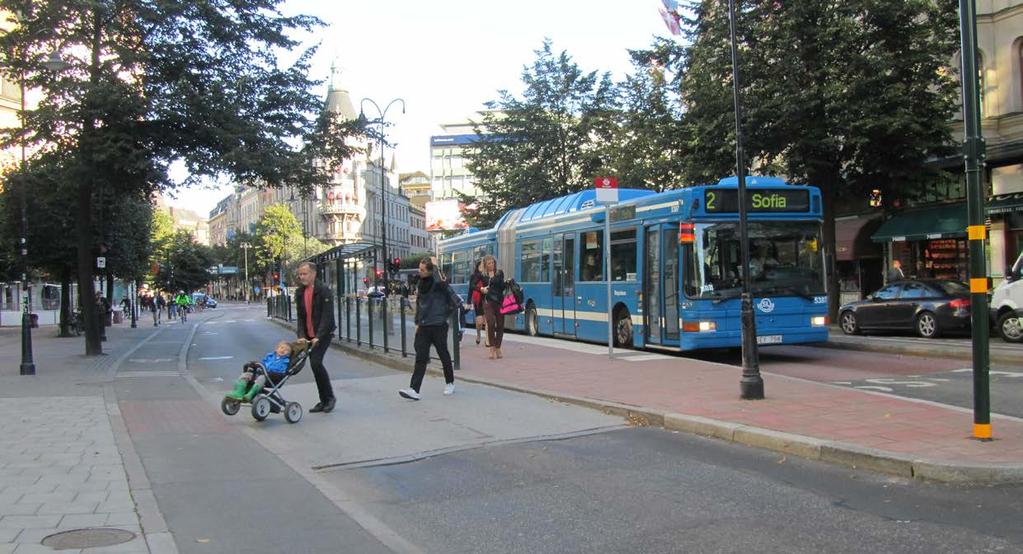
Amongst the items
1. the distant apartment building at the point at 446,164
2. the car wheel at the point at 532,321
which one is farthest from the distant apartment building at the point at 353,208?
the car wheel at the point at 532,321

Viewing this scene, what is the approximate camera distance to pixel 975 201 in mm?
6227

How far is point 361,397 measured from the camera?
10.8 m

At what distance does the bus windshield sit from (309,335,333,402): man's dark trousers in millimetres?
6658

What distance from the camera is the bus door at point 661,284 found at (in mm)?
13742

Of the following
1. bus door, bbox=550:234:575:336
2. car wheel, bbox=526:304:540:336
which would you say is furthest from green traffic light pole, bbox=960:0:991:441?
car wheel, bbox=526:304:540:336

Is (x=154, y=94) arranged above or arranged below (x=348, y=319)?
above

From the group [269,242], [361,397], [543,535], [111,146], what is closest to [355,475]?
[543,535]

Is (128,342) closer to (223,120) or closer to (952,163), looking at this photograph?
(223,120)

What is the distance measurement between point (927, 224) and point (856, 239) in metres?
3.01

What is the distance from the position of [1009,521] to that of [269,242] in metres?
101

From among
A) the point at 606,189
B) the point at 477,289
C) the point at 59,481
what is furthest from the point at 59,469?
the point at 477,289

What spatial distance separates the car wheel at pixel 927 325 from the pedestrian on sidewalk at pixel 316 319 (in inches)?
575

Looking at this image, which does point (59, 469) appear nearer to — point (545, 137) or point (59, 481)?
point (59, 481)

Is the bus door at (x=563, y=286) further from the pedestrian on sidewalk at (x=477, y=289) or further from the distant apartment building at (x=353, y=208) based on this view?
the distant apartment building at (x=353, y=208)
